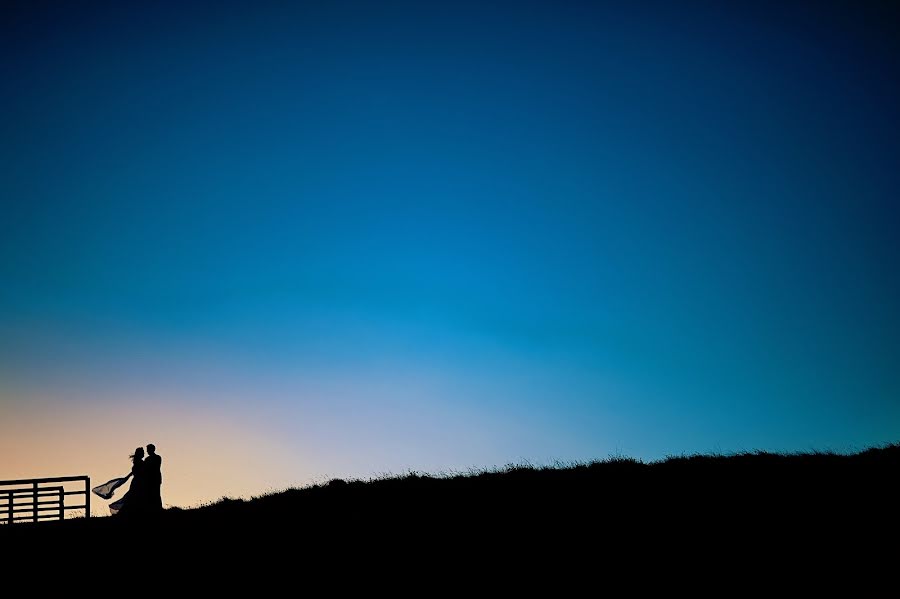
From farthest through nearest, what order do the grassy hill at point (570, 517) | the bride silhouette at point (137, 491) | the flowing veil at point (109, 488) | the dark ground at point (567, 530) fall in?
1. the flowing veil at point (109, 488)
2. the bride silhouette at point (137, 491)
3. the grassy hill at point (570, 517)
4. the dark ground at point (567, 530)

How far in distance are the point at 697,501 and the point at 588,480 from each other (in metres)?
3.49

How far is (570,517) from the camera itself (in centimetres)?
1520

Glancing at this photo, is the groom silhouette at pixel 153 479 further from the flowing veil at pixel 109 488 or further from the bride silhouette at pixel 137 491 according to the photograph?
the flowing veil at pixel 109 488

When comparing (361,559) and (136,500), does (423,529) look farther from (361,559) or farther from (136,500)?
(136,500)

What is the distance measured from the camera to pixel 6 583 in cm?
1474

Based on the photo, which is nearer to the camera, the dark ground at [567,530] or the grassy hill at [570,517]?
Answer: the dark ground at [567,530]

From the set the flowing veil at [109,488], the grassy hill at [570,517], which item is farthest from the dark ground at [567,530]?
the flowing veil at [109,488]

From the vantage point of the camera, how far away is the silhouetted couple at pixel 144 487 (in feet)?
66.3

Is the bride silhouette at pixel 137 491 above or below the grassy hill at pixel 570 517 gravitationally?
above

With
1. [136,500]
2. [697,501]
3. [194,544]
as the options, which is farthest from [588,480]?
[136,500]

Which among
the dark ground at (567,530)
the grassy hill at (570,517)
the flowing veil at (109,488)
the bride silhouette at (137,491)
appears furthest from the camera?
the flowing veil at (109,488)

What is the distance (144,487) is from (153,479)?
332 mm

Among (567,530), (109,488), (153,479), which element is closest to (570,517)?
(567,530)

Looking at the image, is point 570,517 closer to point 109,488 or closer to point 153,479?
point 153,479
